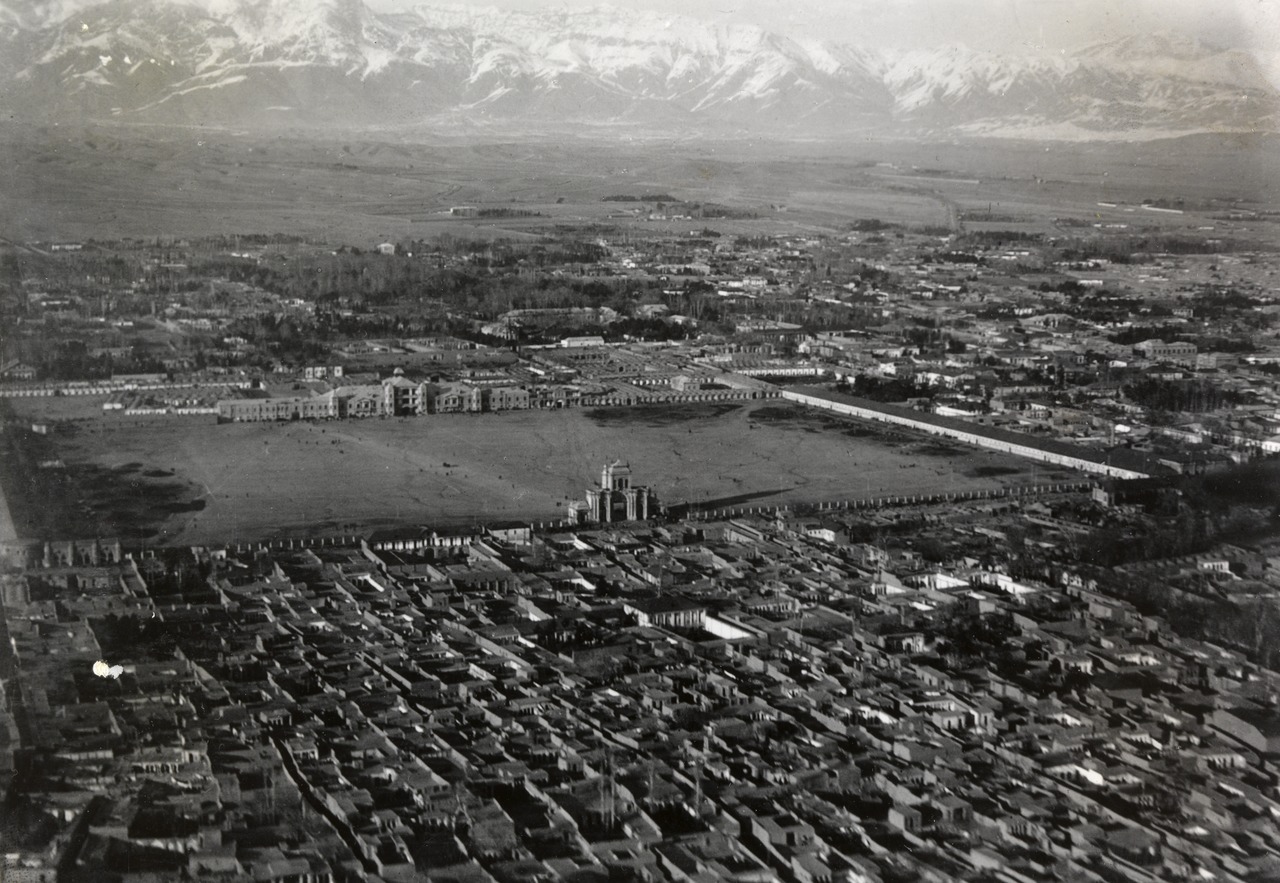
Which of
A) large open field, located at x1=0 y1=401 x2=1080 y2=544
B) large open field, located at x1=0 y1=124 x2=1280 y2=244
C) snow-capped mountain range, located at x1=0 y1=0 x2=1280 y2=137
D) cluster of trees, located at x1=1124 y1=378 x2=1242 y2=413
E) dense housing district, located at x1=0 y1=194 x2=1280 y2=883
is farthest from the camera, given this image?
large open field, located at x1=0 y1=124 x2=1280 y2=244

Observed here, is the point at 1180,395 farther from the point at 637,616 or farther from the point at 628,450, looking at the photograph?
the point at 637,616

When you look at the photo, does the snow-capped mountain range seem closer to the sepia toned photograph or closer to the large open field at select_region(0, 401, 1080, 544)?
the sepia toned photograph

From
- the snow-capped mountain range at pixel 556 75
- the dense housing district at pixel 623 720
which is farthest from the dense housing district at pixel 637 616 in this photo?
the snow-capped mountain range at pixel 556 75

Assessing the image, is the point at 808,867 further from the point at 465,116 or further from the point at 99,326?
the point at 465,116

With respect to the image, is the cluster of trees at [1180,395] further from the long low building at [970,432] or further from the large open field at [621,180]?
the large open field at [621,180]

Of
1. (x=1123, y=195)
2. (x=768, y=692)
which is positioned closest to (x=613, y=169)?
→ (x=1123, y=195)

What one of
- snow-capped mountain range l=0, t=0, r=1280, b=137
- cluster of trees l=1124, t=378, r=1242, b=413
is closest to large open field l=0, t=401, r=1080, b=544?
cluster of trees l=1124, t=378, r=1242, b=413
